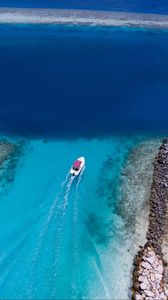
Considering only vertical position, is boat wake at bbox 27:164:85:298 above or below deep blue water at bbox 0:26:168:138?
below

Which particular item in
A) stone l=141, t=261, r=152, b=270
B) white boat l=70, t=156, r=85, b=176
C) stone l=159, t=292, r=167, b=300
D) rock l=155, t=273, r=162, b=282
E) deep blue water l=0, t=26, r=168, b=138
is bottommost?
stone l=159, t=292, r=167, b=300

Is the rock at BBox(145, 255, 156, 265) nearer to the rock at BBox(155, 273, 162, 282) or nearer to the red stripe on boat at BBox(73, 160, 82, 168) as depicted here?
the rock at BBox(155, 273, 162, 282)

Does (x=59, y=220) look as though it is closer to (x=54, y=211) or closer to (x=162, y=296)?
(x=54, y=211)

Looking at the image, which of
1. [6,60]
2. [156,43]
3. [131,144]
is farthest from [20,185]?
[156,43]

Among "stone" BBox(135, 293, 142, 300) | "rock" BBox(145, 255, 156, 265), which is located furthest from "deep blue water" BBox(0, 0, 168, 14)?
"stone" BBox(135, 293, 142, 300)

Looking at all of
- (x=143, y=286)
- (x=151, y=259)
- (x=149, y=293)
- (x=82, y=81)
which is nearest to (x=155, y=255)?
(x=151, y=259)

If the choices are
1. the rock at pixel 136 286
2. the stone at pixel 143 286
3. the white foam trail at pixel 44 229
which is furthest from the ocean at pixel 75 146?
the stone at pixel 143 286
